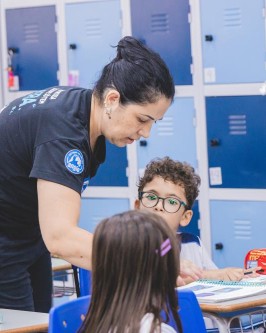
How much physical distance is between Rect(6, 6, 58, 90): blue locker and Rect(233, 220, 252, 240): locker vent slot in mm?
1562

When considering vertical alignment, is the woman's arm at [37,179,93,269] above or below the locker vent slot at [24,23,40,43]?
below

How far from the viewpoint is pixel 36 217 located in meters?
2.73

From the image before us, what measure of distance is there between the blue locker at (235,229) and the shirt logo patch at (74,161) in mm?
2668

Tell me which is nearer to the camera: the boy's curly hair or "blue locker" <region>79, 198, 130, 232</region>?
the boy's curly hair

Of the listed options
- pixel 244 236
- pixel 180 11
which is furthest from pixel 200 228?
pixel 180 11

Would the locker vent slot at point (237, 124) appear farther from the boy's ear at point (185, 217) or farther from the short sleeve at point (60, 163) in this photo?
the short sleeve at point (60, 163)

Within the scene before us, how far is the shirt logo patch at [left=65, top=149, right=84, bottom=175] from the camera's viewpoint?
96.4 inches

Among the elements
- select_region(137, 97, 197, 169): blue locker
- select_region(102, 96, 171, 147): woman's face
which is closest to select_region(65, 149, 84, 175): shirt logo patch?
select_region(102, 96, 171, 147): woman's face

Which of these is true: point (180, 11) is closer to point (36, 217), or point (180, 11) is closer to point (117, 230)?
point (36, 217)

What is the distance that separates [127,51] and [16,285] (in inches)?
31.2

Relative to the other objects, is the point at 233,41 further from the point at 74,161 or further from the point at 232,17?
the point at 74,161

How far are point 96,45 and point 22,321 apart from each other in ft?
10.6

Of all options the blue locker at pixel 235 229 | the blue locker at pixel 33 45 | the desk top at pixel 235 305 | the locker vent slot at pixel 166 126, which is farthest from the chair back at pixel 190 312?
the blue locker at pixel 33 45

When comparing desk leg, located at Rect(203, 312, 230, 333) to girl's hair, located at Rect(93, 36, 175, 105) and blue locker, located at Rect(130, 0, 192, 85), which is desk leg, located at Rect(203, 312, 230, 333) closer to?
girl's hair, located at Rect(93, 36, 175, 105)
